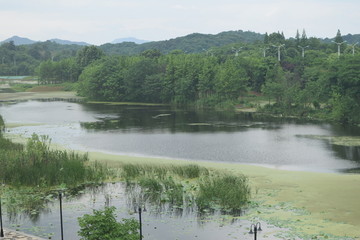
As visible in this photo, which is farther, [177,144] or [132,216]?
[177,144]

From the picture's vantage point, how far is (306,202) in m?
21.7

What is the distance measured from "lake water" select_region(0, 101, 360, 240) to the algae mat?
1786 millimetres

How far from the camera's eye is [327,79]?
54906mm

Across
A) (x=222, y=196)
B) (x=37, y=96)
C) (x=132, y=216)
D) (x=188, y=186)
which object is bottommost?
(x=132, y=216)

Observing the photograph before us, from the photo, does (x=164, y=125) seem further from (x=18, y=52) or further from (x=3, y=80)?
(x=18, y=52)

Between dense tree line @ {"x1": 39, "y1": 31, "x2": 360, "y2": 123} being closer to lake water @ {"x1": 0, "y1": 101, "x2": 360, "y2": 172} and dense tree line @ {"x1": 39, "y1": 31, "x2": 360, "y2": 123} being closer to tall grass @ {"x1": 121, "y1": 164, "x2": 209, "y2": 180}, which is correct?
lake water @ {"x1": 0, "y1": 101, "x2": 360, "y2": 172}

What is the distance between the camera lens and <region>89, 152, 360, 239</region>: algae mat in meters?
18.2

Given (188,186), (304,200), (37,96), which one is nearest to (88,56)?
(37,96)

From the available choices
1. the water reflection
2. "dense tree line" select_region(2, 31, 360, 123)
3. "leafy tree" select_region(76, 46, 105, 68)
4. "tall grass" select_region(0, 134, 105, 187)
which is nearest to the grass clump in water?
the water reflection

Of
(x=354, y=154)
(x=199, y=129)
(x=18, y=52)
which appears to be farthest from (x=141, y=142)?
(x=18, y=52)

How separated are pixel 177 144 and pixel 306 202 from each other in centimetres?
1873

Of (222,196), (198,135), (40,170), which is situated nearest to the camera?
(222,196)

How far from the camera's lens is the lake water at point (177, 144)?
1934 cm

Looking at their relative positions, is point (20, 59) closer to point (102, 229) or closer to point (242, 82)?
point (242, 82)
